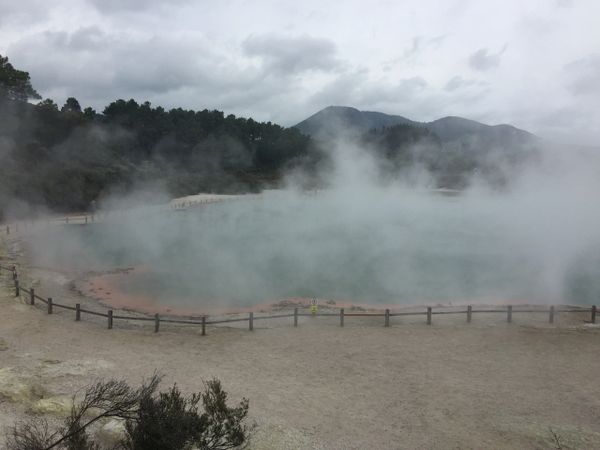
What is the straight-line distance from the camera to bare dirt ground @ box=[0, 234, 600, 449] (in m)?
6.08

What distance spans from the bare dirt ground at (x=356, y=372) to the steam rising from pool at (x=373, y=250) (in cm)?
337

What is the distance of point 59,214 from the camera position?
30.2 meters

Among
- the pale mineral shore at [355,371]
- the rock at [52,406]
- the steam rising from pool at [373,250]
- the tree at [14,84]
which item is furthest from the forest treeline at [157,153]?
the rock at [52,406]

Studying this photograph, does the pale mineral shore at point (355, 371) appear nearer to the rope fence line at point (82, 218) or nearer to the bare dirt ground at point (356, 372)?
the bare dirt ground at point (356, 372)

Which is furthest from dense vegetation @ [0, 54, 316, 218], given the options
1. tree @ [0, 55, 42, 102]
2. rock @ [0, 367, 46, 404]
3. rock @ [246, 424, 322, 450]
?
rock @ [246, 424, 322, 450]

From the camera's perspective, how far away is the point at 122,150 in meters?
49.9

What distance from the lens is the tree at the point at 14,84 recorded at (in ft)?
119

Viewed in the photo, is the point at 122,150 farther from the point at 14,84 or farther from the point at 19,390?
the point at 19,390

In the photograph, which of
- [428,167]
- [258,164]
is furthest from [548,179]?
[258,164]

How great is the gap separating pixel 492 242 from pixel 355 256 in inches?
281

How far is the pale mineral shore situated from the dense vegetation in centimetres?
2174

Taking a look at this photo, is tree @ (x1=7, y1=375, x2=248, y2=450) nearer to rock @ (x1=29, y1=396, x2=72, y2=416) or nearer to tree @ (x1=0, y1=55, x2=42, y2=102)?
rock @ (x1=29, y1=396, x2=72, y2=416)

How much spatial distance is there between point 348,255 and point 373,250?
1.44m

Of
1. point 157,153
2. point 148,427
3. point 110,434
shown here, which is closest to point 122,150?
point 157,153
